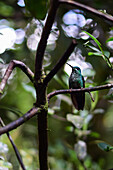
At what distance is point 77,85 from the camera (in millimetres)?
1517

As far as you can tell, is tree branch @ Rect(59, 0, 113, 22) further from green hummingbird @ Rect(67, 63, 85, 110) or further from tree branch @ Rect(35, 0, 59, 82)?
green hummingbird @ Rect(67, 63, 85, 110)

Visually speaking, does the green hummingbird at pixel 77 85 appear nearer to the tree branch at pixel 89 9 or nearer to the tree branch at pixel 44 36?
the tree branch at pixel 44 36

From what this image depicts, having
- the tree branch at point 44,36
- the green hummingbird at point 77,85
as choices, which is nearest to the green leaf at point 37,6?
the tree branch at point 44,36

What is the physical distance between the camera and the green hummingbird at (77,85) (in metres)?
1.31

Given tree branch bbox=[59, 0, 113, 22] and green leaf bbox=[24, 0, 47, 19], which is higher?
green leaf bbox=[24, 0, 47, 19]

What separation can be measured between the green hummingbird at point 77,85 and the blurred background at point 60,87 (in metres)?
0.07

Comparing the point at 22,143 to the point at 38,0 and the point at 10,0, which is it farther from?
the point at 38,0

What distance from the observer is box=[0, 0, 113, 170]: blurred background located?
1.66m

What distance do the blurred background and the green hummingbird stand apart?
0.22ft

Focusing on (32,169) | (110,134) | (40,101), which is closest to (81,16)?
(40,101)

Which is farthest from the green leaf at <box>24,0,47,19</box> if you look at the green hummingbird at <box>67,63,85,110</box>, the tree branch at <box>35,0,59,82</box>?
the green hummingbird at <box>67,63,85,110</box>

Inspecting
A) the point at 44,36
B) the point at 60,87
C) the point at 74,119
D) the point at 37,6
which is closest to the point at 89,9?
the point at 44,36

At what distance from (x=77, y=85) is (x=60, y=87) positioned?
0.68 m

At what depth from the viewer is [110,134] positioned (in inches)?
118
